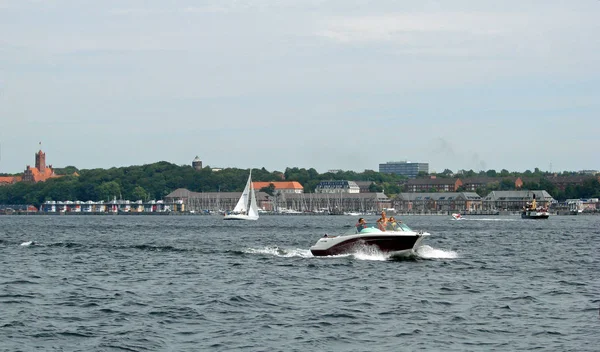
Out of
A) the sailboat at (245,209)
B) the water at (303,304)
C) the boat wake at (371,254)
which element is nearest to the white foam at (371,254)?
the boat wake at (371,254)

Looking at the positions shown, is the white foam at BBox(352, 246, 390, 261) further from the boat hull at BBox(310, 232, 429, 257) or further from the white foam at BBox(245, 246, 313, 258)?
the white foam at BBox(245, 246, 313, 258)

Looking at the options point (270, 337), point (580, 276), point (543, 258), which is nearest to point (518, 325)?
point (270, 337)

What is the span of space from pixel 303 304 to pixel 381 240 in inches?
651

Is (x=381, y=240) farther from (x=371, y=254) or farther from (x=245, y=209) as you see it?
(x=245, y=209)

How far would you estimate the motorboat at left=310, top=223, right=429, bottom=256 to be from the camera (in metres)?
46.6

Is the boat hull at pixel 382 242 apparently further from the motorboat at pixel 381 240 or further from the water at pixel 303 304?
the water at pixel 303 304

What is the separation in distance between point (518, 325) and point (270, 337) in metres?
7.18

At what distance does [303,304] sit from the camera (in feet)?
101

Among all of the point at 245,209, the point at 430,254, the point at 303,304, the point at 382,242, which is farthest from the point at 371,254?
the point at 245,209

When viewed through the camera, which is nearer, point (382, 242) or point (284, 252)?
point (382, 242)

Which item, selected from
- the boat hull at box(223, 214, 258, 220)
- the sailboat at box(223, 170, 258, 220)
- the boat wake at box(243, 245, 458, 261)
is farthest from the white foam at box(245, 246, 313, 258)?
the boat hull at box(223, 214, 258, 220)

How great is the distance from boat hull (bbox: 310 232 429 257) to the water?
58 cm

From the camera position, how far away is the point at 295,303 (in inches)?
1225

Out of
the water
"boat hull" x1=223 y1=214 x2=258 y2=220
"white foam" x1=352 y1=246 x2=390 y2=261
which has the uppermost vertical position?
"boat hull" x1=223 y1=214 x2=258 y2=220
